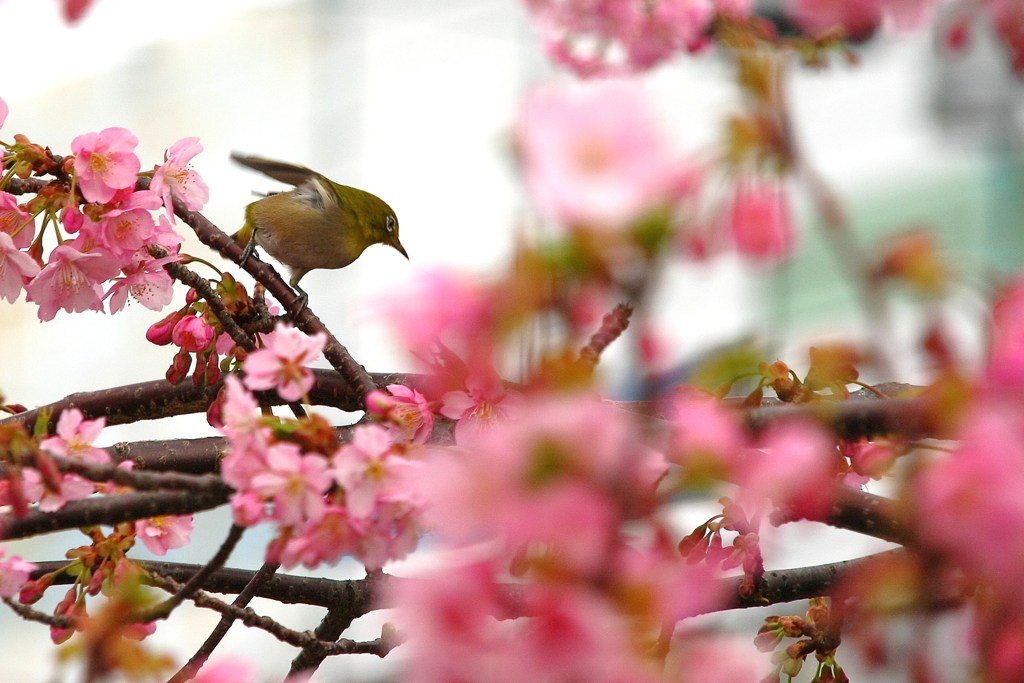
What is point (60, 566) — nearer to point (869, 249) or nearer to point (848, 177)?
point (869, 249)

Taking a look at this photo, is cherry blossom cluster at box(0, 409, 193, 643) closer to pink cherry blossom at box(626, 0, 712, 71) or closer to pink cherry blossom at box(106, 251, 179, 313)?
pink cherry blossom at box(106, 251, 179, 313)

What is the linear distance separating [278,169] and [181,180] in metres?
0.70

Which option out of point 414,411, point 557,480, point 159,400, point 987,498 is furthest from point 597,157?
point 159,400

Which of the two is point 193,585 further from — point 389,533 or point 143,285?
point 143,285

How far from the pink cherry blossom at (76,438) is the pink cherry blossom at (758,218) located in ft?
1.98

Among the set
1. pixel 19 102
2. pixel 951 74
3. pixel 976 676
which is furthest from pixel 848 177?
pixel 976 676

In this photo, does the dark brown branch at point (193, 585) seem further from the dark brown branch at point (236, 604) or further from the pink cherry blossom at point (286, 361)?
the dark brown branch at point (236, 604)

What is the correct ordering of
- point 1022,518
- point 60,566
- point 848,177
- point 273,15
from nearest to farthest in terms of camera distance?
point 1022,518 < point 60,566 < point 848,177 < point 273,15

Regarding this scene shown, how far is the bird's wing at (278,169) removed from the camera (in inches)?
68.5

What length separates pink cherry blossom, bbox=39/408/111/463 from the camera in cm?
94

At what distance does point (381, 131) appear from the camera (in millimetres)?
6004

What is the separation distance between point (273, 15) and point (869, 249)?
634 cm

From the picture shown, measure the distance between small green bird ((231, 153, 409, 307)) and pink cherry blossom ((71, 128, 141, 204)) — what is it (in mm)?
753

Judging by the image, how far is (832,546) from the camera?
521 cm
